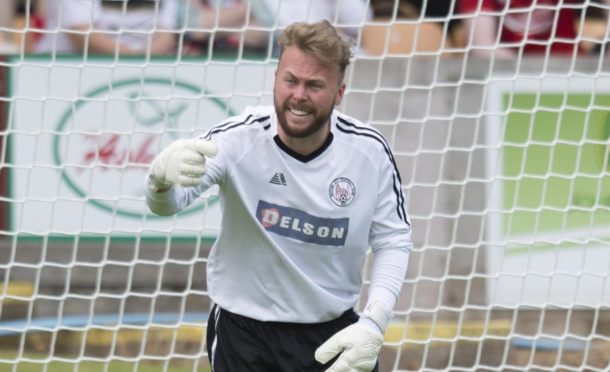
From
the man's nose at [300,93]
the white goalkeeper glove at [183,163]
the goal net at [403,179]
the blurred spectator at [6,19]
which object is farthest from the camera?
the blurred spectator at [6,19]

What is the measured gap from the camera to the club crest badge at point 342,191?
150 inches

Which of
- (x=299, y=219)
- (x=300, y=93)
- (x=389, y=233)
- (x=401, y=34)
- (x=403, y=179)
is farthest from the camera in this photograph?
(x=401, y=34)

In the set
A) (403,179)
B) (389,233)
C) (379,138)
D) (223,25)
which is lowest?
(403,179)

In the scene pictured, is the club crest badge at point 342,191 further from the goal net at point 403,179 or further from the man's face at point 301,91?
the goal net at point 403,179

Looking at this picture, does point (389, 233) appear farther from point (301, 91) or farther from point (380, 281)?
point (301, 91)

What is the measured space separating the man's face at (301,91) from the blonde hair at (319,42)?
0.7 inches

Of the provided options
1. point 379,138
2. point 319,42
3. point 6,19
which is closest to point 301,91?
point 319,42

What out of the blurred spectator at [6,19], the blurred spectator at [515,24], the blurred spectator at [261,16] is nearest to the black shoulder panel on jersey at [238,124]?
the blurred spectator at [261,16]

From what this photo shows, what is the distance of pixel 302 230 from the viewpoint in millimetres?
3803

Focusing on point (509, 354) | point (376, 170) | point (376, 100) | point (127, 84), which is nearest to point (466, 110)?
point (376, 100)

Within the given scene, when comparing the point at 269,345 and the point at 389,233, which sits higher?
the point at 389,233

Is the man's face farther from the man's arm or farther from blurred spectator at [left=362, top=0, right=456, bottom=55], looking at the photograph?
blurred spectator at [left=362, top=0, right=456, bottom=55]

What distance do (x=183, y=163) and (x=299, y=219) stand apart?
21.7 inches

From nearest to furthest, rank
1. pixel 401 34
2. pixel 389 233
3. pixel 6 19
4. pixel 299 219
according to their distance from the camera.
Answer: pixel 299 219
pixel 389 233
pixel 401 34
pixel 6 19
